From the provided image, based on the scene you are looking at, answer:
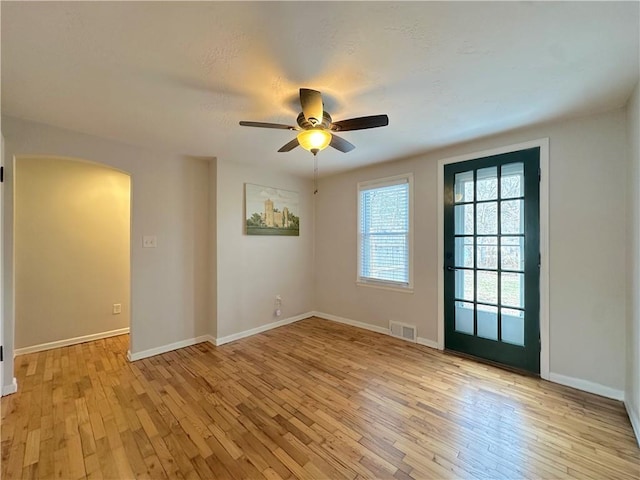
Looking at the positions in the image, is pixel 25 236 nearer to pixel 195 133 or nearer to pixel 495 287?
pixel 195 133

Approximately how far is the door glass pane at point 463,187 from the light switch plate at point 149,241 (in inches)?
143

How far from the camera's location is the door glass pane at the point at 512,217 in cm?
280

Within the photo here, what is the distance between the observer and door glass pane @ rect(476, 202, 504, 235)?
9.71 ft

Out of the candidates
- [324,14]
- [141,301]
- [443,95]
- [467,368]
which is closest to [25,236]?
[141,301]

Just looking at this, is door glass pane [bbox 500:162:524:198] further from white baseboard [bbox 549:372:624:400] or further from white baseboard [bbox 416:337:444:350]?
white baseboard [bbox 416:337:444:350]

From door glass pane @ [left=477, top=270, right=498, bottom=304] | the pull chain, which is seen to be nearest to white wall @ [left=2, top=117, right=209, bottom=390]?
the pull chain

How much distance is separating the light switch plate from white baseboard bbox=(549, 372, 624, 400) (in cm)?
442

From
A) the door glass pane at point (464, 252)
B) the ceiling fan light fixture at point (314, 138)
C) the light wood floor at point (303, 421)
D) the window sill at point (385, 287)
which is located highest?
Answer: the ceiling fan light fixture at point (314, 138)

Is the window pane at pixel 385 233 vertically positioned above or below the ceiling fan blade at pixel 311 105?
below

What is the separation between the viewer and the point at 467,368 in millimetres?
2877

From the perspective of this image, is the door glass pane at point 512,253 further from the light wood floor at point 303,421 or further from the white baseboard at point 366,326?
the white baseboard at point 366,326

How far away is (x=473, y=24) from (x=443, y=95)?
701 mm

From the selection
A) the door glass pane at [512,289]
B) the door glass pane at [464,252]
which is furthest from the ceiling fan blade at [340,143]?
the door glass pane at [512,289]

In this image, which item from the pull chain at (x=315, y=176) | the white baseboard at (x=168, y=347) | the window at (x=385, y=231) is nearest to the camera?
the white baseboard at (x=168, y=347)
